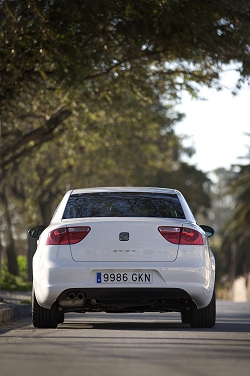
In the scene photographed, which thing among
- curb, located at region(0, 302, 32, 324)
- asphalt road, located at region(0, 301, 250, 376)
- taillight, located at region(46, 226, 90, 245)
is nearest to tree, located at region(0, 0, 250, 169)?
curb, located at region(0, 302, 32, 324)

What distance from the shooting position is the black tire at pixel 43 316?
10547 millimetres

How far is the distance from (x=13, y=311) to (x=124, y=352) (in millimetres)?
6243

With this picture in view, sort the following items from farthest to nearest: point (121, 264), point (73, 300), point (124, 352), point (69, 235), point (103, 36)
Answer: point (103, 36) → point (73, 300) → point (69, 235) → point (121, 264) → point (124, 352)

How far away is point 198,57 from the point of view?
1762cm

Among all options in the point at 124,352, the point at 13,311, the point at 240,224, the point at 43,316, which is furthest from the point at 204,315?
the point at 240,224

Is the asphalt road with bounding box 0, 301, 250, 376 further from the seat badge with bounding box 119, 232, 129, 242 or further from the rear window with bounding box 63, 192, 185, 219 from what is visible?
the rear window with bounding box 63, 192, 185, 219

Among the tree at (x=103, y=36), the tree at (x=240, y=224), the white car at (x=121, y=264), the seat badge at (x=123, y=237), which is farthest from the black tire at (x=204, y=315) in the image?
the tree at (x=240, y=224)

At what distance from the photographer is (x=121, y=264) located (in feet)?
32.6

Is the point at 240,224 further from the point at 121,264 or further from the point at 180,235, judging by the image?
the point at 121,264

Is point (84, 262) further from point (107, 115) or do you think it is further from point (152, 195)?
point (107, 115)

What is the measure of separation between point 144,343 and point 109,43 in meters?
9.77

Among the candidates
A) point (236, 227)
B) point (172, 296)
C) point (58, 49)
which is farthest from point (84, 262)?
point (236, 227)

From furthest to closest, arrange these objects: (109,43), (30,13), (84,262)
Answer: (109,43), (30,13), (84,262)

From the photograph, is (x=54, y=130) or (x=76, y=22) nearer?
(x=76, y=22)
